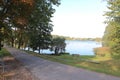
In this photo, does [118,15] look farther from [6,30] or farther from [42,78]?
[42,78]

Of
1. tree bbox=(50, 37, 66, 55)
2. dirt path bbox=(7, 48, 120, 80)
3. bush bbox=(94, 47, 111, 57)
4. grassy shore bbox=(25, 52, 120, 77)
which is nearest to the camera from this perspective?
dirt path bbox=(7, 48, 120, 80)

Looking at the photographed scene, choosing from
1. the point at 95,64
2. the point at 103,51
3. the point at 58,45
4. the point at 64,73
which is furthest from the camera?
the point at 58,45

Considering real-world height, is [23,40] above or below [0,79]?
above

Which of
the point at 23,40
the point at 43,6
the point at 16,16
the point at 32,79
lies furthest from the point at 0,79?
the point at 23,40

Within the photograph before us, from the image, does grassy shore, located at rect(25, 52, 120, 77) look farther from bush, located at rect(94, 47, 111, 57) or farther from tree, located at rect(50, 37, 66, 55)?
tree, located at rect(50, 37, 66, 55)

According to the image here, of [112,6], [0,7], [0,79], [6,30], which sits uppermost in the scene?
[112,6]

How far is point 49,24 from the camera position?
2319 inches

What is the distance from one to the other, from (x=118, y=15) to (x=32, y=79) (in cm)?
2271

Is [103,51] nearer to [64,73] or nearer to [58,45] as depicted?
[58,45]

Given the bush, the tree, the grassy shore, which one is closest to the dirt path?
the grassy shore

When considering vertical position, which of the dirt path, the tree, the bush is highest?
the tree

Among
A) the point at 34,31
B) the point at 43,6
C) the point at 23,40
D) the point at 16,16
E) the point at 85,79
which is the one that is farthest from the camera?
the point at 23,40

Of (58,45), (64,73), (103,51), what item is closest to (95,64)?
(64,73)

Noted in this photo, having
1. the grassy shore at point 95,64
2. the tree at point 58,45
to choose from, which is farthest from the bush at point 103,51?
the grassy shore at point 95,64
